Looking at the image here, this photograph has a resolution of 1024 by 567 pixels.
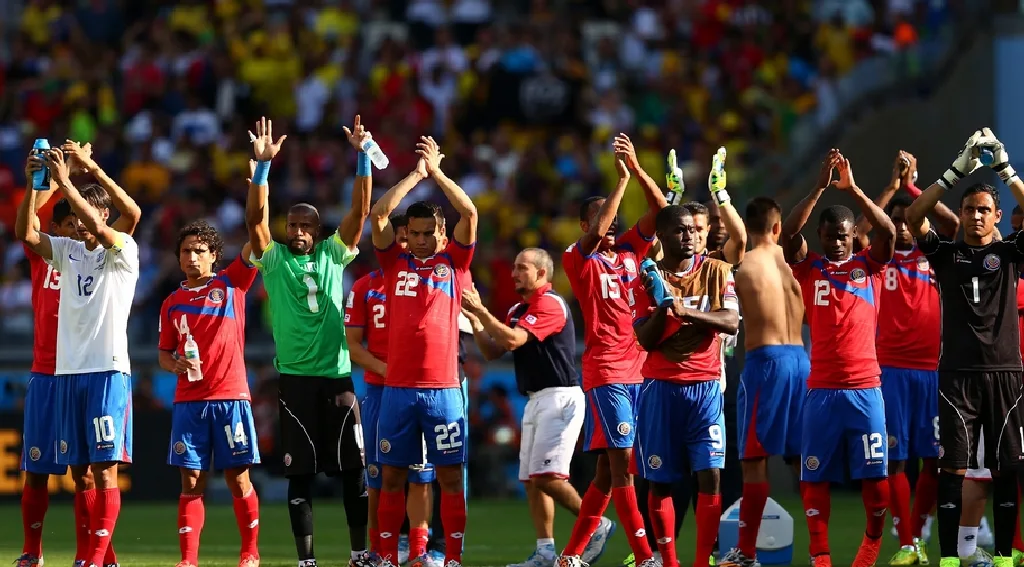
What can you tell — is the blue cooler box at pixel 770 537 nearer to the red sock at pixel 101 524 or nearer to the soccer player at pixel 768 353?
the soccer player at pixel 768 353

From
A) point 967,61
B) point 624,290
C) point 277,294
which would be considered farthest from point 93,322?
point 967,61

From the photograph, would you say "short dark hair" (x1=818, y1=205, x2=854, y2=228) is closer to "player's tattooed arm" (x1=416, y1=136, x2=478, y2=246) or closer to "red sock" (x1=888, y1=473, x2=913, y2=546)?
"red sock" (x1=888, y1=473, x2=913, y2=546)

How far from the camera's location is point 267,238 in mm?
11188

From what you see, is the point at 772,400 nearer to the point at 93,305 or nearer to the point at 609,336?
the point at 609,336

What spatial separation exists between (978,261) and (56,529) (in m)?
9.11

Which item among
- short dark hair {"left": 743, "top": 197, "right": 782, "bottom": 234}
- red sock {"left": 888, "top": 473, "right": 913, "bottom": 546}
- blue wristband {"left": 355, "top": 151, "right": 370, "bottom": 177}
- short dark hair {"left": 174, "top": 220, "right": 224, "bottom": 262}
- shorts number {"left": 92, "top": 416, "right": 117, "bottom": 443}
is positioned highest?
blue wristband {"left": 355, "top": 151, "right": 370, "bottom": 177}

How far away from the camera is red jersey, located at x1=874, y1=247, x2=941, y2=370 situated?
12555 millimetres

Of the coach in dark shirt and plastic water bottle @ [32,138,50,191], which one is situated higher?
plastic water bottle @ [32,138,50,191]

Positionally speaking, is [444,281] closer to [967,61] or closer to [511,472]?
[511,472]

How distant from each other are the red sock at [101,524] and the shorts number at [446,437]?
2.12 m

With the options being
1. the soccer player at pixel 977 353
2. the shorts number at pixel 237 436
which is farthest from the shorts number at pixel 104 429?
the soccer player at pixel 977 353

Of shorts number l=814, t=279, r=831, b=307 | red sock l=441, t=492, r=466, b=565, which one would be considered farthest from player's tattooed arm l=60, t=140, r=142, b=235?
shorts number l=814, t=279, r=831, b=307

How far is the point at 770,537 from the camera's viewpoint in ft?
39.9

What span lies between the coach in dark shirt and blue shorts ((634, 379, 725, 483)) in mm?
1575
